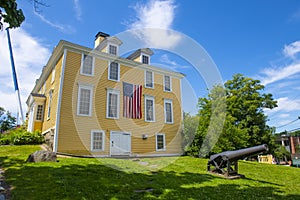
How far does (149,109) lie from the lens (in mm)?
17078

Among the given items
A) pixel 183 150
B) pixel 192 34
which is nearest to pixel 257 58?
pixel 192 34

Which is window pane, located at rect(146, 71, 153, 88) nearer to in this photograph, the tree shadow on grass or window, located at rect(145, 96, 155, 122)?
window, located at rect(145, 96, 155, 122)

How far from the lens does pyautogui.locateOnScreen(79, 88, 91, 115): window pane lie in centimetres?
1346

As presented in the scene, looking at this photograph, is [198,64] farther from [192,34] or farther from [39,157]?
[39,157]

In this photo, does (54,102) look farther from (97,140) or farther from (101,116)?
(97,140)

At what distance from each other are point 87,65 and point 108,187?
10827 millimetres

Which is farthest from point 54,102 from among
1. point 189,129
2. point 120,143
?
point 189,129

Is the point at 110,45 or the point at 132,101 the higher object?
the point at 110,45

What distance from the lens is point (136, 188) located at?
5656 mm

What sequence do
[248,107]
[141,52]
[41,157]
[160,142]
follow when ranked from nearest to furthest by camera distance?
[41,157] < [160,142] < [141,52] < [248,107]

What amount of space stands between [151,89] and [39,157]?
1094cm

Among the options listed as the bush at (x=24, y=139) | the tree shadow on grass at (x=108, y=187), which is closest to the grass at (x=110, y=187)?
the tree shadow on grass at (x=108, y=187)

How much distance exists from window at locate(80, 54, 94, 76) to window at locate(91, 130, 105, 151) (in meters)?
4.20

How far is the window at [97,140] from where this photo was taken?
44.0 ft
